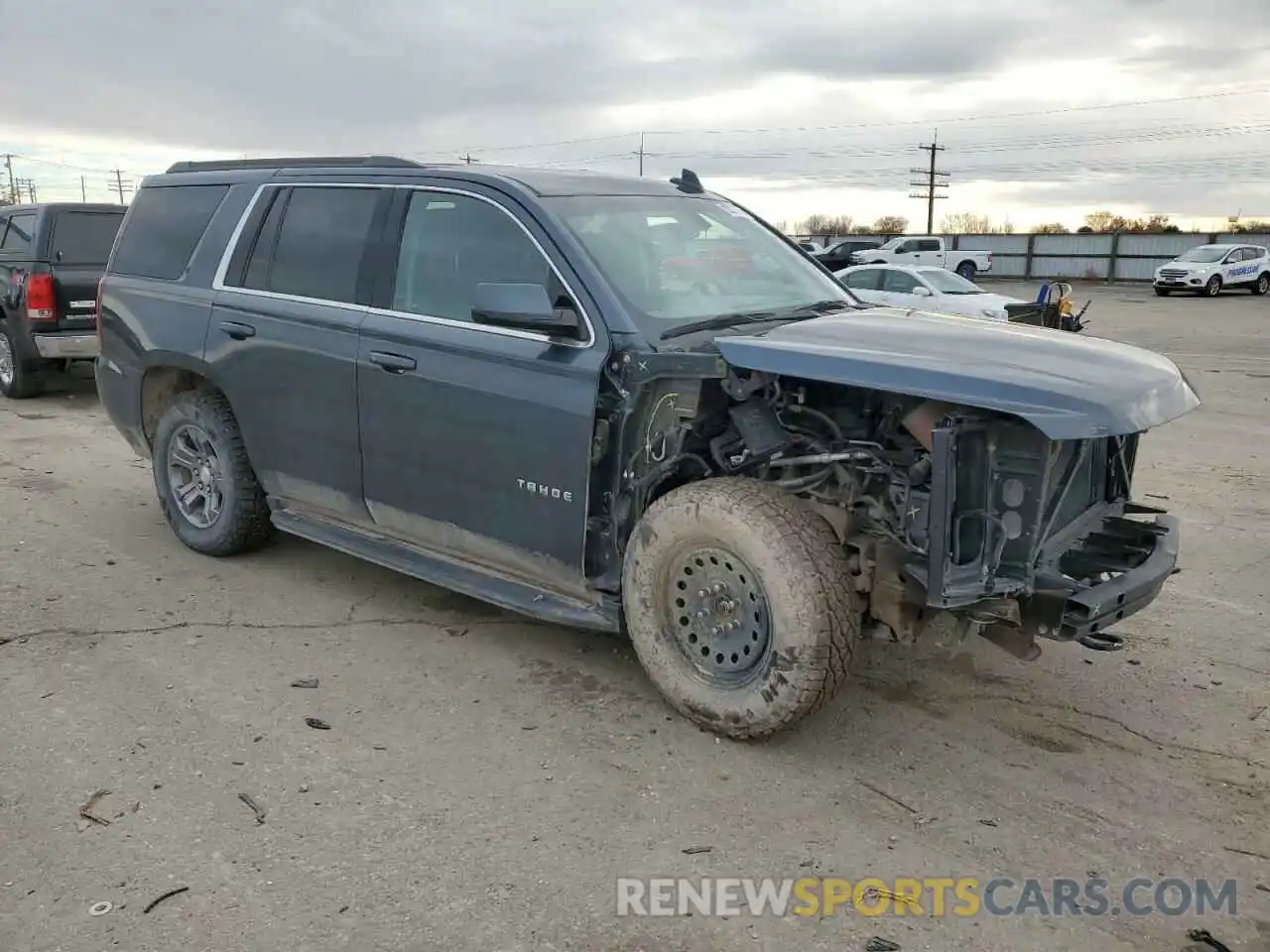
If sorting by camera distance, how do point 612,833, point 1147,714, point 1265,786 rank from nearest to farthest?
point 612,833 → point 1265,786 → point 1147,714

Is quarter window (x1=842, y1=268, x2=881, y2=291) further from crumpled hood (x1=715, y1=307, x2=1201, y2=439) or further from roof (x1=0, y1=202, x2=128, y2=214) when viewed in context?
crumpled hood (x1=715, y1=307, x2=1201, y2=439)

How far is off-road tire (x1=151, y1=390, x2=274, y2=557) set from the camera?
5473mm

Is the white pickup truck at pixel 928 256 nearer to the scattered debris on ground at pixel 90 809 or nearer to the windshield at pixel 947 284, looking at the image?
the windshield at pixel 947 284

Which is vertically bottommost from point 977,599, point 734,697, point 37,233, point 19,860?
point 19,860

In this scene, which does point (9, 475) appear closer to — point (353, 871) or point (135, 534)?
point (135, 534)

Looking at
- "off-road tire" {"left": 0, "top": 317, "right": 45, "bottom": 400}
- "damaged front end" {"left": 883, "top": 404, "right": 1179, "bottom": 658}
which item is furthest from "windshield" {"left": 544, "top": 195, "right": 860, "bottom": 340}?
"off-road tire" {"left": 0, "top": 317, "right": 45, "bottom": 400}

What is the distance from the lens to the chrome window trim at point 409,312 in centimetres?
402

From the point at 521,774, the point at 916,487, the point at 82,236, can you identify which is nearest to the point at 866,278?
the point at 82,236

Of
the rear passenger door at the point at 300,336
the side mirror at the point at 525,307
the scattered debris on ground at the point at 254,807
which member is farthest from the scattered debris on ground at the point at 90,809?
the side mirror at the point at 525,307

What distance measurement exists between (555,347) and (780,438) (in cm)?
93

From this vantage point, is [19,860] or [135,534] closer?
[19,860]

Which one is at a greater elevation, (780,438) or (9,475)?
(780,438)

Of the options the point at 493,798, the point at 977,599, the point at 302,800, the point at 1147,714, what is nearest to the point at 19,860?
the point at 302,800

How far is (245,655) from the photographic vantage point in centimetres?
457
